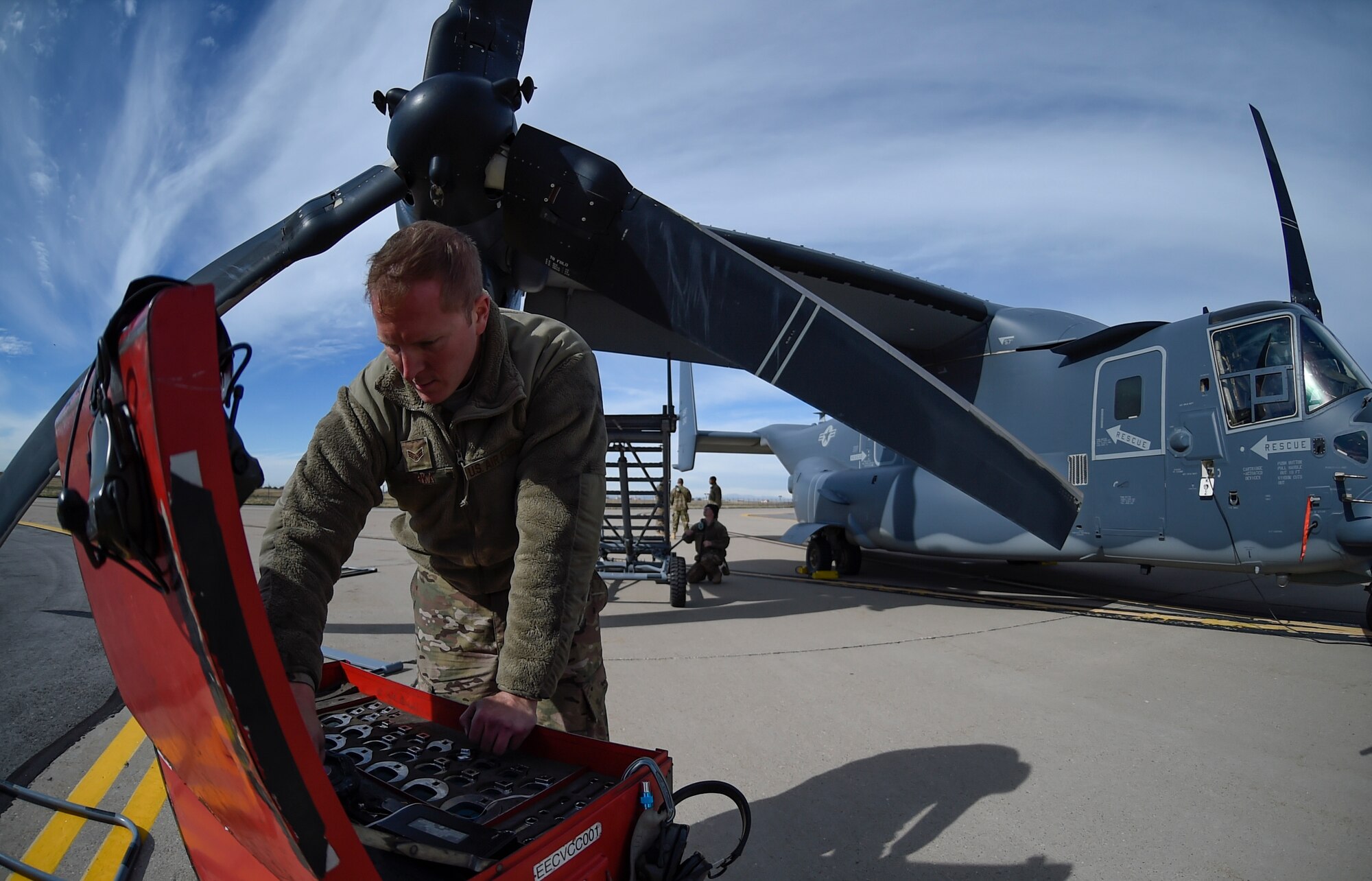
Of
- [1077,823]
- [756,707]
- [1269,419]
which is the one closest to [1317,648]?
[1269,419]

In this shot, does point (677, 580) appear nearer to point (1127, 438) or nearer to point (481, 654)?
point (1127, 438)

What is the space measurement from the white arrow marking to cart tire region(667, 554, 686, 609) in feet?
13.7

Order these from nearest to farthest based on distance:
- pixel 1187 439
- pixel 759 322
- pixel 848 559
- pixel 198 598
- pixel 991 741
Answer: pixel 198 598
pixel 991 741
pixel 759 322
pixel 1187 439
pixel 848 559

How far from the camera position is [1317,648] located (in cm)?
459

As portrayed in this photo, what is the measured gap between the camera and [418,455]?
1675 mm

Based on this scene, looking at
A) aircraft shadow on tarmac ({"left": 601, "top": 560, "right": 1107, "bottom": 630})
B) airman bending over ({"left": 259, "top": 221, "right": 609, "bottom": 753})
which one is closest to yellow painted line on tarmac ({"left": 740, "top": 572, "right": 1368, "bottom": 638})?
aircraft shadow on tarmac ({"left": 601, "top": 560, "right": 1107, "bottom": 630})

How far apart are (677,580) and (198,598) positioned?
19.5ft

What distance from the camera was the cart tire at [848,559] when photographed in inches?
364

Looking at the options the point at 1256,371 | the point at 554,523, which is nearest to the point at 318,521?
the point at 554,523

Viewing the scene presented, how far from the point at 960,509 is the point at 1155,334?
8.03ft

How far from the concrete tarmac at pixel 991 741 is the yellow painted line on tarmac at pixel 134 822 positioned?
0.13ft

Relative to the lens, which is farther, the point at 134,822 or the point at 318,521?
the point at 134,822

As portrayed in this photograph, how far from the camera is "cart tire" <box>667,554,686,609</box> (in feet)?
21.4

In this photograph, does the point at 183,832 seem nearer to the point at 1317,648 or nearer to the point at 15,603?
the point at 1317,648
